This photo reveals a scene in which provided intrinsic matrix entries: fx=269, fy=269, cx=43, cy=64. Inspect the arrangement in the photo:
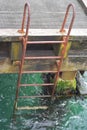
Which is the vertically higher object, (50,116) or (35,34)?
(35,34)

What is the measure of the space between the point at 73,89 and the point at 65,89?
0.29 metres

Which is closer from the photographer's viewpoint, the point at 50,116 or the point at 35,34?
the point at 35,34

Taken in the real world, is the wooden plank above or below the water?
above

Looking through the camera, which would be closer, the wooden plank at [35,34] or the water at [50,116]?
the wooden plank at [35,34]

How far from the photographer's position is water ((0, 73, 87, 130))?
25.6 ft

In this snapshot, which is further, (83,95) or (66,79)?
(83,95)

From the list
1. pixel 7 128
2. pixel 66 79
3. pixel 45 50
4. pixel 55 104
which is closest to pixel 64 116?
pixel 55 104

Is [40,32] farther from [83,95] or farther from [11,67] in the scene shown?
[83,95]

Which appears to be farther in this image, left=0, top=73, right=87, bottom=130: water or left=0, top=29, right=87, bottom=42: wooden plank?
left=0, top=73, right=87, bottom=130: water

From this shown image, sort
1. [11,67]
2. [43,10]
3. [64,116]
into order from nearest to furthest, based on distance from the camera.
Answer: [11,67]
[43,10]
[64,116]

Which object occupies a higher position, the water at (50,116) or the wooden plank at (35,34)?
the wooden plank at (35,34)

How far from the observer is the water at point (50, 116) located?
7.80 m

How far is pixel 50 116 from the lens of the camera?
26.5 ft

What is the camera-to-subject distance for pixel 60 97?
8.41 m
